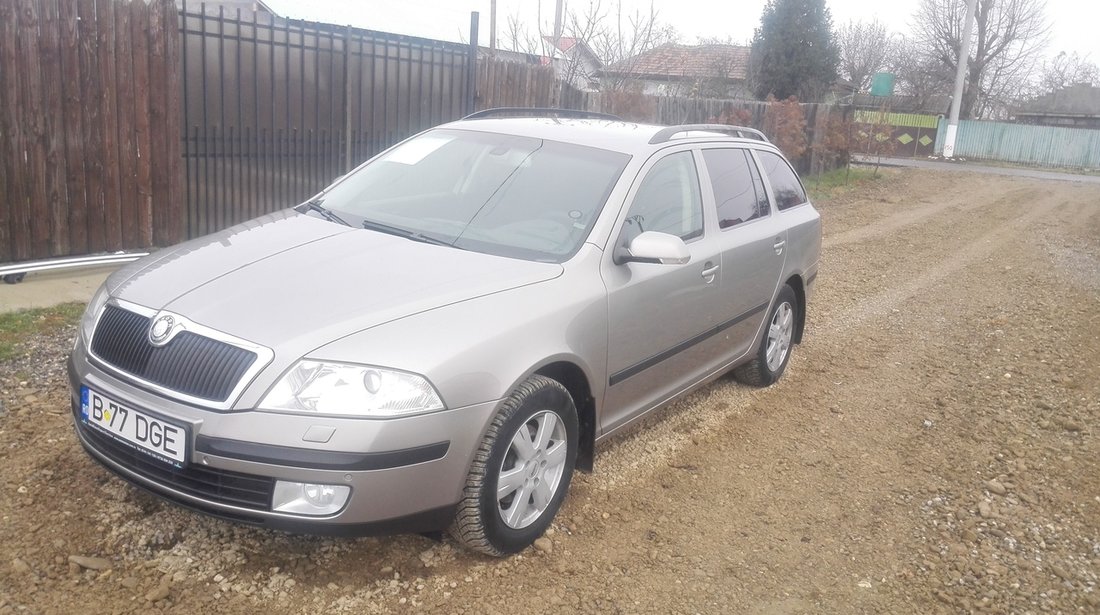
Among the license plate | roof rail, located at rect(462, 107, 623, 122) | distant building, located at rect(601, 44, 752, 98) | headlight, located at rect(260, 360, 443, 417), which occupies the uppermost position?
distant building, located at rect(601, 44, 752, 98)

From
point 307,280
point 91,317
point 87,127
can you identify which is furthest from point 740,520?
point 87,127

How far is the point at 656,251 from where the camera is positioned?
3844mm

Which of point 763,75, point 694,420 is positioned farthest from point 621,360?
point 763,75

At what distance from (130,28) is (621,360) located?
5.58 meters

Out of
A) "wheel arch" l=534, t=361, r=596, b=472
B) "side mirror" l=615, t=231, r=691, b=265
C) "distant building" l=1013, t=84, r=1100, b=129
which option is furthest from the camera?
"distant building" l=1013, t=84, r=1100, b=129

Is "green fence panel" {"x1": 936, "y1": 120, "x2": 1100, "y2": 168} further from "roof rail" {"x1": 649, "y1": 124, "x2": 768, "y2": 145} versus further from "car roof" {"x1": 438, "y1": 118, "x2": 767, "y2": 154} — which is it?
"car roof" {"x1": 438, "y1": 118, "x2": 767, "y2": 154}

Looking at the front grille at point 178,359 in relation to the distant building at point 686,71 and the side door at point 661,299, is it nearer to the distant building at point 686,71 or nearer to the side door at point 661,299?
the side door at point 661,299

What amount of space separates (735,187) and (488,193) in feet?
5.56

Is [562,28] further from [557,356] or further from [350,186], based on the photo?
[557,356]

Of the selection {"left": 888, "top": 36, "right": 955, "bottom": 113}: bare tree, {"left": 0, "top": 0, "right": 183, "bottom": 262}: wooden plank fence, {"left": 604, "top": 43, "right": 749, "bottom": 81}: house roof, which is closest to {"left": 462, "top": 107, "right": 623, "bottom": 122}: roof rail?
{"left": 0, "top": 0, "right": 183, "bottom": 262}: wooden plank fence

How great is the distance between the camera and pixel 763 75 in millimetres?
31797

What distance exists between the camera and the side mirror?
151 inches

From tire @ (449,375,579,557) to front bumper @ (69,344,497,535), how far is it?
0.09 metres

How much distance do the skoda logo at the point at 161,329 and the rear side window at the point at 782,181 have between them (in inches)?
152
